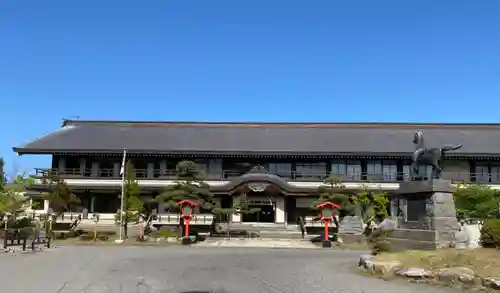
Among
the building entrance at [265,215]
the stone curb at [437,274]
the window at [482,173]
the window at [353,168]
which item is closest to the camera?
the stone curb at [437,274]

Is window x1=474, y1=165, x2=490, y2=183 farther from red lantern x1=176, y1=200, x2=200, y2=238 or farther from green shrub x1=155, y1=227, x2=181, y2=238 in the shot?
green shrub x1=155, y1=227, x2=181, y2=238

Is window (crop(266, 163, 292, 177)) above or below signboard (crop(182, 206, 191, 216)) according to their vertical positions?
above

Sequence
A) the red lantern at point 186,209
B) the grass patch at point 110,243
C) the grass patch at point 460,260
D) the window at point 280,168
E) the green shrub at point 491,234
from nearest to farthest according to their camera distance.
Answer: the grass patch at point 460,260 < the green shrub at point 491,234 < the grass patch at point 110,243 < the red lantern at point 186,209 < the window at point 280,168

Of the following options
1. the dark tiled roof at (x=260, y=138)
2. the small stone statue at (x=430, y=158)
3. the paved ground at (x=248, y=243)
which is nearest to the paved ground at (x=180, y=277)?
the small stone statue at (x=430, y=158)

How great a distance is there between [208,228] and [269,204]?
7.88 metres

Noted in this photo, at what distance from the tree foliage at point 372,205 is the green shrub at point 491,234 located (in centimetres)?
1940

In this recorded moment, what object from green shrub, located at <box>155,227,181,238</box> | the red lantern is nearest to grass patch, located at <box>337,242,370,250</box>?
the red lantern

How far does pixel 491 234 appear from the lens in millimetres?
14320

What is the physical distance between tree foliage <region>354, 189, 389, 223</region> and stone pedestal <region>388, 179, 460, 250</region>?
16136 mm

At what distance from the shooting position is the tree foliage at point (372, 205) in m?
35.0

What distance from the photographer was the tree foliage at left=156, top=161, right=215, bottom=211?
108ft

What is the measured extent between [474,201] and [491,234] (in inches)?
1009

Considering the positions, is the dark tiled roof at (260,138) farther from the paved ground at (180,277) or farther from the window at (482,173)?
the paved ground at (180,277)

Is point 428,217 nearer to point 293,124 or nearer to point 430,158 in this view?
point 430,158
